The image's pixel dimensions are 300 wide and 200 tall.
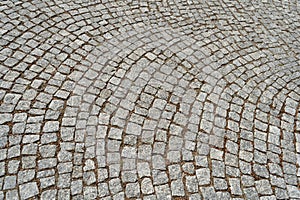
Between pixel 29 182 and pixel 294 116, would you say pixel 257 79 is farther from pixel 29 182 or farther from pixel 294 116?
pixel 29 182

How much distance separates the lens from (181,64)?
5.09 metres

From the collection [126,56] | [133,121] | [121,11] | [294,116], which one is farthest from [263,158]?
[121,11]

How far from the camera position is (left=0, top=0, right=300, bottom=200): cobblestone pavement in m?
3.66

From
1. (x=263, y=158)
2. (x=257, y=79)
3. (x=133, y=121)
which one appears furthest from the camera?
(x=257, y=79)

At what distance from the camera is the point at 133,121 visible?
4234 mm

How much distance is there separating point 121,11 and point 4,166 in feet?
11.7

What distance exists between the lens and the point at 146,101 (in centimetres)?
449

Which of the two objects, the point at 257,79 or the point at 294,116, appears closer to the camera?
the point at 294,116

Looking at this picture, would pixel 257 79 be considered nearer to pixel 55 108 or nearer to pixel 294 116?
pixel 294 116

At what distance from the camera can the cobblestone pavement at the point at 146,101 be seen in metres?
3.66

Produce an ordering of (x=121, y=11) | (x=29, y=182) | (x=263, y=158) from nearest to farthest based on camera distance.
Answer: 1. (x=29, y=182)
2. (x=263, y=158)
3. (x=121, y=11)

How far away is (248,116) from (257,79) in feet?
2.69

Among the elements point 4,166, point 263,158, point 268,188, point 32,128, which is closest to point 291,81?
point 263,158

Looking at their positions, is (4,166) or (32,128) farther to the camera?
(32,128)
